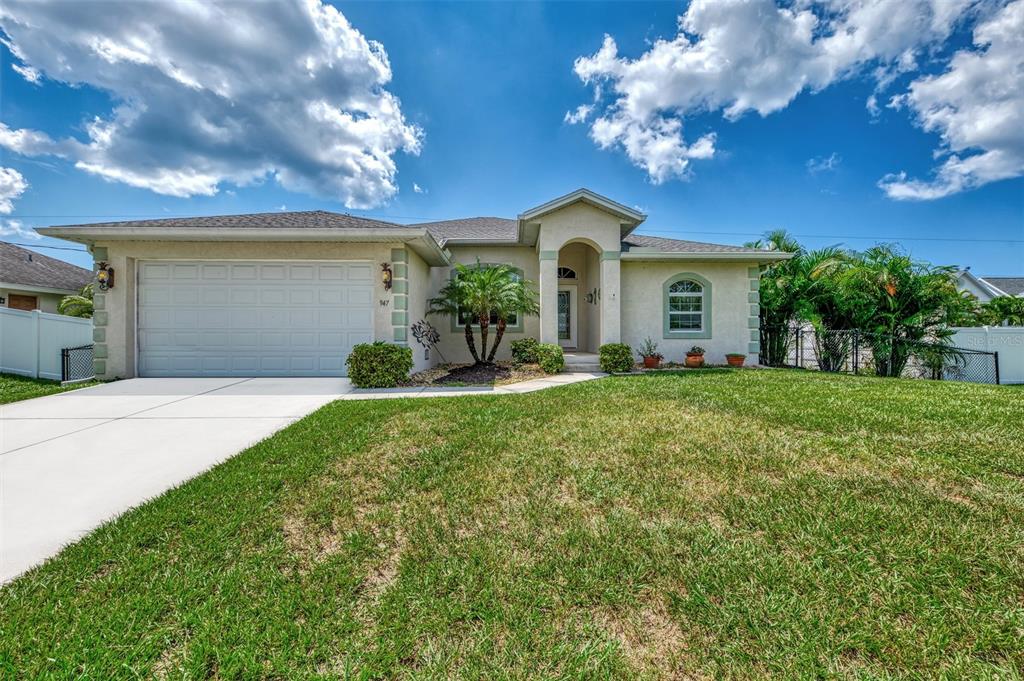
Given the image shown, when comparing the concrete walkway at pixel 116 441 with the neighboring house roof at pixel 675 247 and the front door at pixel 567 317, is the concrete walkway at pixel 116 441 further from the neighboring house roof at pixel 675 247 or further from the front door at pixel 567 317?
the neighboring house roof at pixel 675 247

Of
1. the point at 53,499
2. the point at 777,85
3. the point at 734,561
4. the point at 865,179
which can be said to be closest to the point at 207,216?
the point at 53,499

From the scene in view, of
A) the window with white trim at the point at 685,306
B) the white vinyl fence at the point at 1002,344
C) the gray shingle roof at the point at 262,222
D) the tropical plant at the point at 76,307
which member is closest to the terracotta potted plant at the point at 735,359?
the window with white trim at the point at 685,306

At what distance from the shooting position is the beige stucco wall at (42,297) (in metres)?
13.3

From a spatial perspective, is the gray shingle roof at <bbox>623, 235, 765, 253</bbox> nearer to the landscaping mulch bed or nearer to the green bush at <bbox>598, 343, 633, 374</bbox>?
the green bush at <bbox>598, 343, 633, 374</bbox>

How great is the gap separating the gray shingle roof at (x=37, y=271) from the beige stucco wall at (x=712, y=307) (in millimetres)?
20732

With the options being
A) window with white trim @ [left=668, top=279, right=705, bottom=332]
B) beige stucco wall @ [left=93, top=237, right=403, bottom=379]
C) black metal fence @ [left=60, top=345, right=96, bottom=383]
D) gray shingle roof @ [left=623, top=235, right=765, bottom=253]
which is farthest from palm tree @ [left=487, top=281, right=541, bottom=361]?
black metal fence @ [left=60, top=345, right=96, bottom=383]

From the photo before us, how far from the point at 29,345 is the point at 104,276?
108 inches

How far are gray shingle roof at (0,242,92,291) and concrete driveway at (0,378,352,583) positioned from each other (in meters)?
11.5

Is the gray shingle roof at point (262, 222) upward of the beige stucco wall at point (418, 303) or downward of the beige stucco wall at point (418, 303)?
upward

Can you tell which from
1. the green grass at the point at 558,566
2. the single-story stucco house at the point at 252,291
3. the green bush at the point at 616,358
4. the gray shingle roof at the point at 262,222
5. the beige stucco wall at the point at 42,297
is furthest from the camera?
the beige stucco wall at the point at 42,297

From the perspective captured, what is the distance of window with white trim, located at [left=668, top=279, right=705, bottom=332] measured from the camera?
1181 centimetres

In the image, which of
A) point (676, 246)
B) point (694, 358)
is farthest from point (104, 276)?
point (676, 246)

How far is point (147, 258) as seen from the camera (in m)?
8.94

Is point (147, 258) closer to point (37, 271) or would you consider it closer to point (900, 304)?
point (37, 271)
